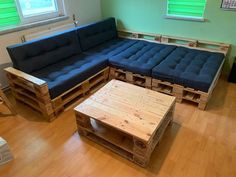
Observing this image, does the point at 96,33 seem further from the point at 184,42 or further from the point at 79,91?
the point at 184,42

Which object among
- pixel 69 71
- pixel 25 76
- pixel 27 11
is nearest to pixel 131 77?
pixel 69 71

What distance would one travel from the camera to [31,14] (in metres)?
2.93

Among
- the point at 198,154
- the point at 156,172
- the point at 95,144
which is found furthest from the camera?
the point at 95,144

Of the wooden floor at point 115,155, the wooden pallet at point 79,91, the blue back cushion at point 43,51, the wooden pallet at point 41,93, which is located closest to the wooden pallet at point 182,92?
the wooden floor at point 115,155

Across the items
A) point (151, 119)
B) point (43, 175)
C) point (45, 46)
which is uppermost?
point (45, 46)

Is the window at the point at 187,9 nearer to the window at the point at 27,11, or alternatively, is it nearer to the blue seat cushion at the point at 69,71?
the blue seat cushion at the point at 69,71

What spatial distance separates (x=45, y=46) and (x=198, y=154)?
2246mm

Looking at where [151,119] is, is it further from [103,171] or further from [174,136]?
[103,171]

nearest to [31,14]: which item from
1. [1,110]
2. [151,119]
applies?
[1,110]

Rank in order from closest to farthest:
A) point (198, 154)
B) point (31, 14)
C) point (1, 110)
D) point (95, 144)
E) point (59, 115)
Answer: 1. point (198, 154)
2. point (95, 144)
3. point (59, 115)
4. point (1, 110)
5. point (31, 14)

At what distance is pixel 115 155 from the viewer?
187cm

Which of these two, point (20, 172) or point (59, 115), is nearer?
point (20, 172)

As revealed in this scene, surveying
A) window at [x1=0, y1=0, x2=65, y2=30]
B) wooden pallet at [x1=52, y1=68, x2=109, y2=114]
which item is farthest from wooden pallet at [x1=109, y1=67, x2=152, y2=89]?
window at [x1=0, y1=0, x2=65, y2=30]

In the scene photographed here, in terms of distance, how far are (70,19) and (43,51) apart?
3.57ft
